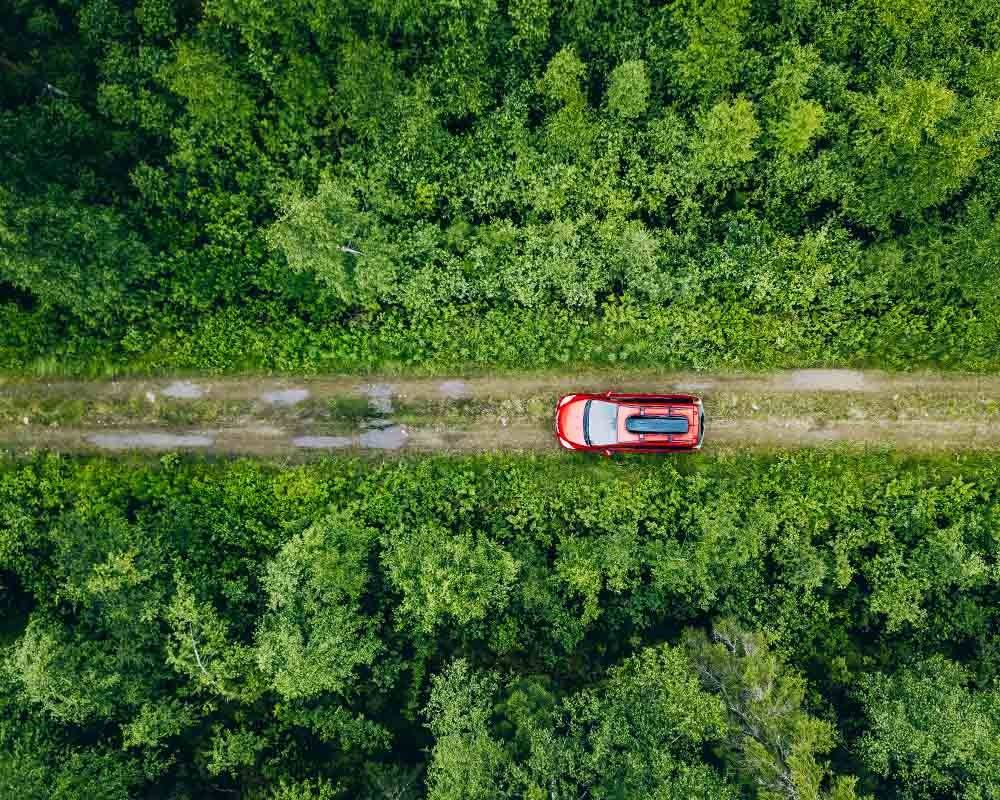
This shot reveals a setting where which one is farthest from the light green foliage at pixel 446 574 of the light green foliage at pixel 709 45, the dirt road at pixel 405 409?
the light green foliage at pixel 709 45

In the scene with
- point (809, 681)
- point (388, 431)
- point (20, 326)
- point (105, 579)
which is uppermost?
point (20, 326)

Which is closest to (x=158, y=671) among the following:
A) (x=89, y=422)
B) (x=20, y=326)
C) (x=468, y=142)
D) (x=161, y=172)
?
(x=89, y=422)

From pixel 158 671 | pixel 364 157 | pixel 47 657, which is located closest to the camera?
pixel 47 657

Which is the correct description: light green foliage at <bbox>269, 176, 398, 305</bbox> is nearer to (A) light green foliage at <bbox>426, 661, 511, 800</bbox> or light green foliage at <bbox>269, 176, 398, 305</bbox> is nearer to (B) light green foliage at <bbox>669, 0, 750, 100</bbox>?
(B) light green foliage at <bbox>669, 0, 750, 100</bbox>

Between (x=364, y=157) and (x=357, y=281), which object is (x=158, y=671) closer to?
(x=357, y=281)

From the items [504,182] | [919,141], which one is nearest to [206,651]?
[504,182]

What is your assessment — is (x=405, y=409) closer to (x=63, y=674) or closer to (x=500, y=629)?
(x=500, y=629)

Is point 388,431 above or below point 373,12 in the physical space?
below
